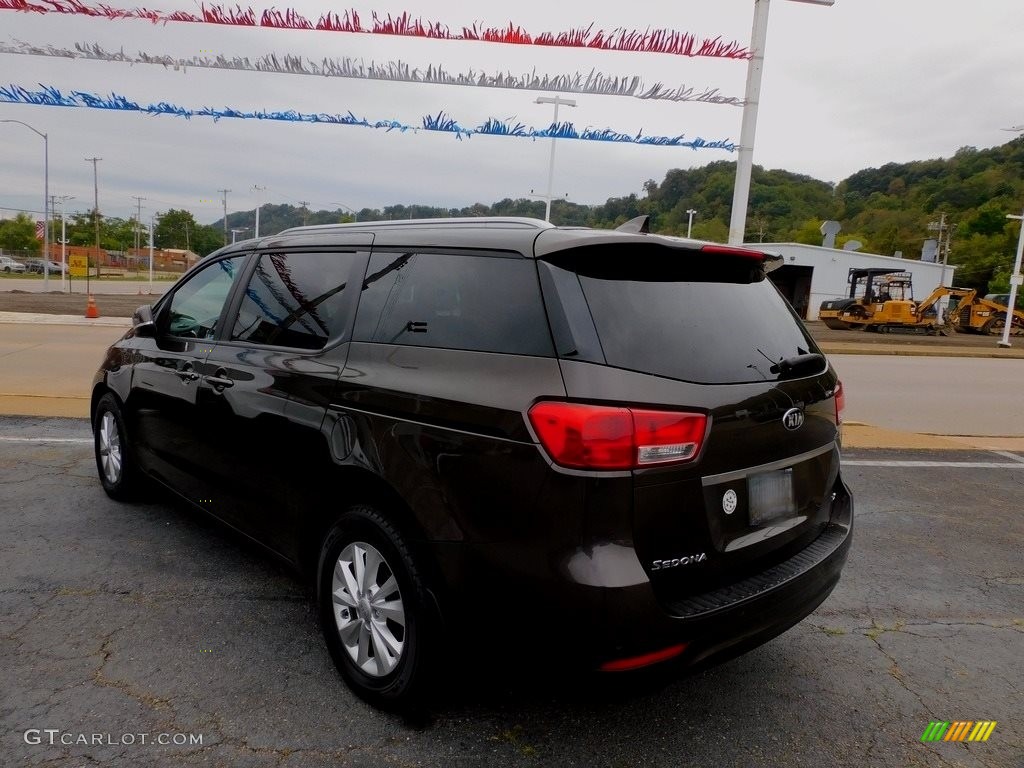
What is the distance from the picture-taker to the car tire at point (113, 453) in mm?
4418

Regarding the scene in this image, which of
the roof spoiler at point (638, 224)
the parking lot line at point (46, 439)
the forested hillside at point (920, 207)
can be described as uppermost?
the forested hillside at point (920, 207)

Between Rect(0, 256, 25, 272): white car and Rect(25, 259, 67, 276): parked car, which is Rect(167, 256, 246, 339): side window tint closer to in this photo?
Rect(25, 259, 67, 276): parked car

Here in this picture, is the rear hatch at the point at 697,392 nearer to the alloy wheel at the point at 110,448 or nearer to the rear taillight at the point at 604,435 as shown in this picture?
the rear taillight at the point at 604,435

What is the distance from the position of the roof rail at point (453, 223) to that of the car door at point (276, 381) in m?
0.14

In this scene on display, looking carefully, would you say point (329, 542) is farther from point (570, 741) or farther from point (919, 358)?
point (919, 358)

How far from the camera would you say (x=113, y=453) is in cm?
461

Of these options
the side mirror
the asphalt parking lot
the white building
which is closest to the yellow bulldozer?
the white building

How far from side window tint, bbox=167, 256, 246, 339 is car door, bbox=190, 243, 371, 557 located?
20 centimetres

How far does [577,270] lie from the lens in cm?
230

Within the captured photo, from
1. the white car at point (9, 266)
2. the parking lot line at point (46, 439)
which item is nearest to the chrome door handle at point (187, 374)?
the parking lot line at point (46, 439)

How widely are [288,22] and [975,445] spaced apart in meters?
8.77

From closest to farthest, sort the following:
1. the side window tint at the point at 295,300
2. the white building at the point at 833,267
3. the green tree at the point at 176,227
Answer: the side window tint at the point at 295,300, the white building at the point at 833,267, the green tree at the point at 176,227

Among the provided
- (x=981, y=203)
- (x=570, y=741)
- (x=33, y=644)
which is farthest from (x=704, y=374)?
(x=981, y=203)

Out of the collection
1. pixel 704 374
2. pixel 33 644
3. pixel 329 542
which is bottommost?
pixel 33 644
